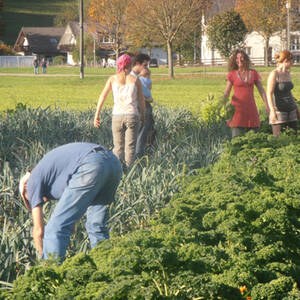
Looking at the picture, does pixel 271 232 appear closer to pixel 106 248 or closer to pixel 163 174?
pixel 106 248

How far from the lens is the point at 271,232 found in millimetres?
3857

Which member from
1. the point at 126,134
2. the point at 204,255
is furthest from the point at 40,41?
the point at 204,255

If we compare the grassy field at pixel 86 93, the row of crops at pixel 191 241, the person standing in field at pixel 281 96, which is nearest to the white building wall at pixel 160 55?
the grassy field at pixel 86 93

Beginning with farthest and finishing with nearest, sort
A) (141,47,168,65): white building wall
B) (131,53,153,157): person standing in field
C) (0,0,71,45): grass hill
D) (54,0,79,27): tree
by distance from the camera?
(0,0,71,45): grass hill < (54,0,79,27): tree < (141,47,168,65): white building wall < (131,53,153,157): person standing in field

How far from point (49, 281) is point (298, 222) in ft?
6.21

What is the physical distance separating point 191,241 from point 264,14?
164 feet

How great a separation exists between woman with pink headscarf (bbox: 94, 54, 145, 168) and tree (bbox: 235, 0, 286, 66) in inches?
1779

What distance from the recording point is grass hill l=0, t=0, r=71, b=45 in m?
107

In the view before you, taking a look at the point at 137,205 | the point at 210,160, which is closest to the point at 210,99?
the point at 210,160

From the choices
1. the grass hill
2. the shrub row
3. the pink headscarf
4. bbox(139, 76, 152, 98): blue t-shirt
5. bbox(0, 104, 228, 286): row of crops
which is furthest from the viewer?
the grass hill

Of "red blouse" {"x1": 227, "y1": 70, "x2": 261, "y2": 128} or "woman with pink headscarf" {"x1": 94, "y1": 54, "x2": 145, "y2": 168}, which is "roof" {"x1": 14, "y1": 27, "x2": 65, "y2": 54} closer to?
"red blouse" {"x1": 227, "y1": 70, "x2": 261, "y2": 128}

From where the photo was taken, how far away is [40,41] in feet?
305

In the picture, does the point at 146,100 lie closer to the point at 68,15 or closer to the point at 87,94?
the point at 87,94

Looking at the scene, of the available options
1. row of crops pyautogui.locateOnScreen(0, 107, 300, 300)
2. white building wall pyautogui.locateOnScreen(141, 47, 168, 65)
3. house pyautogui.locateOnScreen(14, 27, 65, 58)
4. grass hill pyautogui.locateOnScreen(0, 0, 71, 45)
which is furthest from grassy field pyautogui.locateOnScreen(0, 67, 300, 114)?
grass hill pyautogui.locateOnScreen(0, 0, 71, 45)
